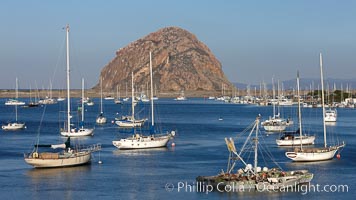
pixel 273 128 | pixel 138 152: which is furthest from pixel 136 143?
pixel 273 128

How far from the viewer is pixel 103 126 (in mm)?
105688

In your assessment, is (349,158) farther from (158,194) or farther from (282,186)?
(158,194)

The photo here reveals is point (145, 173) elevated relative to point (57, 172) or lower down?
lower down

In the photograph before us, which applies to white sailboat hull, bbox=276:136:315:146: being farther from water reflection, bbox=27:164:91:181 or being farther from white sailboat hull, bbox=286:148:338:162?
water reflection, bbox=27:164:91:181

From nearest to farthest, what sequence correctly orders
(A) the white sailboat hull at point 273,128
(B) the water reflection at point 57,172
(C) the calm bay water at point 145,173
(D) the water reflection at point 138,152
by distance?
(C) the calm bay water at point 145,173, (B) the water reflection at point 57,172, (D) the water reflection at point 138,152, (A) the white sailboat hull at point 273,128

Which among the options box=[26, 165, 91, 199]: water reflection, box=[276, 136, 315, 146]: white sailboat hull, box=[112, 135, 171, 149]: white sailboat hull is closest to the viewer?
box=[26, 165, 91, 199]: water reflection

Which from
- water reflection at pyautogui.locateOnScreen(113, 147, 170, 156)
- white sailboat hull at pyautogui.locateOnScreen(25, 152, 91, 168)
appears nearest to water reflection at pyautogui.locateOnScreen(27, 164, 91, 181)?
white sailboat hull at pyautogui.locateOnScreen(25, 152, 91, 168)

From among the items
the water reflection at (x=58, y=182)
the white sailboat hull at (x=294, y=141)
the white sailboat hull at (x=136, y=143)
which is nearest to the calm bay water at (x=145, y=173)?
the water reflection at (x=58, y=182)

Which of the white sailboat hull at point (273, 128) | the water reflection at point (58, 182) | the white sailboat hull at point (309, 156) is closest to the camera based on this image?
the water reflection at point (58, 182)

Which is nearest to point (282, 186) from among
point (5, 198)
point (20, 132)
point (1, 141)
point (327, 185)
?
point (327, 185)

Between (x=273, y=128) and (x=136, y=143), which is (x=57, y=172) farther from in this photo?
(x=273, y=128)

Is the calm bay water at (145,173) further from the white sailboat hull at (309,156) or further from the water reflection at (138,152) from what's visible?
the white sailboat hull at (309,156)

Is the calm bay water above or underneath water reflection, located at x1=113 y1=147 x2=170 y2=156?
underneath

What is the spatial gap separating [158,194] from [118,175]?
842cm
